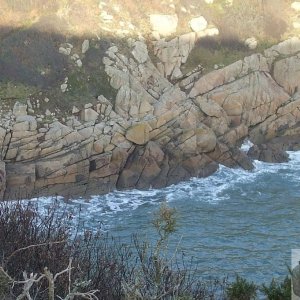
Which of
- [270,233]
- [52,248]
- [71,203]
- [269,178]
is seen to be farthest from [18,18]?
[52,248]

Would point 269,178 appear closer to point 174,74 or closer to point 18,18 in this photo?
point 174,74

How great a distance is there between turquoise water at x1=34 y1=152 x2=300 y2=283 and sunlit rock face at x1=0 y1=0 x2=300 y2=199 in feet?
3.40

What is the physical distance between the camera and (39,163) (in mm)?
24328

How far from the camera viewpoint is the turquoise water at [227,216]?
18.4 metres

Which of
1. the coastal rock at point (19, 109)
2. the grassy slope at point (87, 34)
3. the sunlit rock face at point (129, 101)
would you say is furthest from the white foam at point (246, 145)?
the coastal rock at point (19, 109)

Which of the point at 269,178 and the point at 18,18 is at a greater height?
the point at 18,18

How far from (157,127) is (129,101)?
222 centimetres

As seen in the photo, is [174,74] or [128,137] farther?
[174,74]

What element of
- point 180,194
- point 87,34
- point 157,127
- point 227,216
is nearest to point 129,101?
point 157,127

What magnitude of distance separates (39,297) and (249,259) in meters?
9.92

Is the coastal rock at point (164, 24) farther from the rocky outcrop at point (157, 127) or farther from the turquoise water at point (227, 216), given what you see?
the turquoise water at point (227, 216)

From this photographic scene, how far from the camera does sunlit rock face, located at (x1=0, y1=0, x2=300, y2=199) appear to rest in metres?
25.0

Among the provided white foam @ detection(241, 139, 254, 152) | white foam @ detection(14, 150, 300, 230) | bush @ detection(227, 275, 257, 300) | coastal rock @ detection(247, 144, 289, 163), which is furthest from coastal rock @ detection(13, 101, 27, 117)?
bush @ detection(227, 275, 257, 300)

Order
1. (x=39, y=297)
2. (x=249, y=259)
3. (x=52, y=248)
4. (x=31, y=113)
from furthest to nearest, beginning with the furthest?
1. (x=31, y=113)
2. (x=249, y=259)
3. (x=52, y=248)
4. (x=39, y=297)
